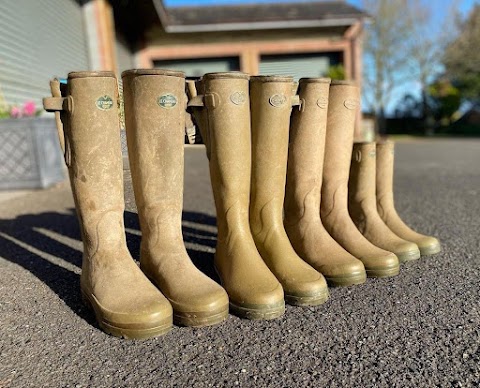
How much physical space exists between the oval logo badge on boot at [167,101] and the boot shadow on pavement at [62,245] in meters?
0.47

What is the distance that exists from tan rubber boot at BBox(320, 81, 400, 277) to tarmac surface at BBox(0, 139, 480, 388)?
245mm

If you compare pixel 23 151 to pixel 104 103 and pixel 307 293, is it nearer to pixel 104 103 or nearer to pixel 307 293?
pixel 104 103

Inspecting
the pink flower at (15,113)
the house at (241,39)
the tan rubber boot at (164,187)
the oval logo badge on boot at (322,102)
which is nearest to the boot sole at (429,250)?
the oval logo badge on boot at (322,102)

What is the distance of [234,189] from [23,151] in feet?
12.2

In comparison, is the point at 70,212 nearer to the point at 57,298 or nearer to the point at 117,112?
the point at 57,298

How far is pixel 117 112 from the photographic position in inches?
62.1

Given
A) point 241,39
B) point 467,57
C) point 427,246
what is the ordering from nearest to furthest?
point 427,246
point 241,39
point 467,57

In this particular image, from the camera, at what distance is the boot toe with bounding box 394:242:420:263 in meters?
2.04

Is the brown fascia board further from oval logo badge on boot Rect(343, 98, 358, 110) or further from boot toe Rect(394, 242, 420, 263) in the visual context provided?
boot toe Rect(394, 242, 420, 263)

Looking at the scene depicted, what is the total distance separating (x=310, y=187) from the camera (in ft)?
6.46

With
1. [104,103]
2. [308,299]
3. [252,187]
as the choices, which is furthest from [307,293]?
[104,103]

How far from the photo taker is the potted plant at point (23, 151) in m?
4.63

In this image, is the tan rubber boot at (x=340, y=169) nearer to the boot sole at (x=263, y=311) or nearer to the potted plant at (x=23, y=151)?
the boot sole at (x=263, y=311)

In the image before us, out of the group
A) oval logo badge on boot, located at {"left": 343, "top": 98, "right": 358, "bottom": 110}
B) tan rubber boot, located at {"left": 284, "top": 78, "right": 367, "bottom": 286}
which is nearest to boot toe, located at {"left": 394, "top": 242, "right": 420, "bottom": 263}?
tan rubber boot, located at {"left": 284, "top": 78, "right": 367, "bottom": 286}
